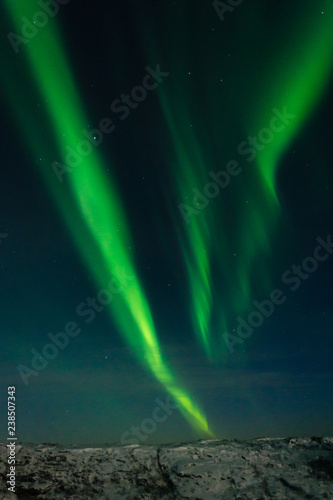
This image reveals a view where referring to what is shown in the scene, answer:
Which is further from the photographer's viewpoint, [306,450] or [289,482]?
[306,450]

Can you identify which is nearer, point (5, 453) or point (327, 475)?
point (327, 475)

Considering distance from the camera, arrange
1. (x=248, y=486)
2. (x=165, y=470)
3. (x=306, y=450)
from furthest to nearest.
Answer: (x=306, y=450) < (x=165, y=470) < (x=248, y=486)

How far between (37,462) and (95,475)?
2.58 ft

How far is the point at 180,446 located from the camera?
545 centimetres

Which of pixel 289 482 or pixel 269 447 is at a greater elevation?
pixel 269 447

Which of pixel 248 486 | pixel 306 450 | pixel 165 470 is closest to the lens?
pixel 248 486

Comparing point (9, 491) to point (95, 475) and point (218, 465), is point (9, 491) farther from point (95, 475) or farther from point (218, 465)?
point (218, 465)

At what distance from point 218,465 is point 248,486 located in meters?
0.45

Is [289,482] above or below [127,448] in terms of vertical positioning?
below

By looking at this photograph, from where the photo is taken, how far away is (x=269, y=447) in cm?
534

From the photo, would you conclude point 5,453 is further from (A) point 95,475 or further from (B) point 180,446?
(B) point 180,446

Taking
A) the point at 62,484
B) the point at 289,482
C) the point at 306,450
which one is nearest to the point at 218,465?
the point at 289,482

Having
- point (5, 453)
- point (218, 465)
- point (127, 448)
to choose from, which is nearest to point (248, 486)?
point (218, 465)

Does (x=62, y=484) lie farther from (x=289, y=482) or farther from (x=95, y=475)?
(x=289, y=482)
